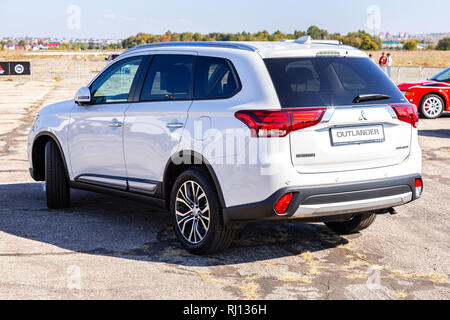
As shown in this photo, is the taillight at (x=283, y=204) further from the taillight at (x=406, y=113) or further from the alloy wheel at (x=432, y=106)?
the alloy wheel at (x=432, y=106)

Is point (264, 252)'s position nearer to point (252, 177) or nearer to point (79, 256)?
point (252, 177)

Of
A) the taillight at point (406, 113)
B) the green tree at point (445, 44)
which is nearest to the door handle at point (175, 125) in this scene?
the taillight at point (406, 113)

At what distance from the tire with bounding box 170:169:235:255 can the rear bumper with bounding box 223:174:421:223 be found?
7.7 inches

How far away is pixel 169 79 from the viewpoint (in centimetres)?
610

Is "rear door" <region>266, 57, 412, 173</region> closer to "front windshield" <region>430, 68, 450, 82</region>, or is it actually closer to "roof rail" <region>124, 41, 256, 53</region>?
"roof rail" <region>124, 41, 256, 53</region>

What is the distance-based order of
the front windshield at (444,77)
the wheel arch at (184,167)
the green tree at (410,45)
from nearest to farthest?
the wheel arch at (184,167)
the front windshield at (444,77)
the green tree at (410,45)

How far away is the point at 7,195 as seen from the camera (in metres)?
8.35

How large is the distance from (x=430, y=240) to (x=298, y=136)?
7.15 feet

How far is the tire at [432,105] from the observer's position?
18609 mm

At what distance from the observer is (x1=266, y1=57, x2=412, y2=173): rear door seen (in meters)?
5.05

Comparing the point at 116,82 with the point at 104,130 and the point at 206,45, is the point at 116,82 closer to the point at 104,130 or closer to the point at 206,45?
the point at 104,130

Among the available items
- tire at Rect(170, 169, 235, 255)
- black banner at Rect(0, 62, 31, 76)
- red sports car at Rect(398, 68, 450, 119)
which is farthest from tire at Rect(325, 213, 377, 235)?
black banner at Rect(0, 62, 31, 76)

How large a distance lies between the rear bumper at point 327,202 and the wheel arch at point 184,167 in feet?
0.90
